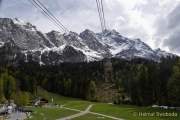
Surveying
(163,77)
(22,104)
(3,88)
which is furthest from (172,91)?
(3,88)

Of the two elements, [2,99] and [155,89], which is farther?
[2,99]

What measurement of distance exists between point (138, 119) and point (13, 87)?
423ft

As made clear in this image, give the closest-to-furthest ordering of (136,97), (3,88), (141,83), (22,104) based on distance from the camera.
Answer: (141,83) → (136,97) → (22,104) → (3,88)

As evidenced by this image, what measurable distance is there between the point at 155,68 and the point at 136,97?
17520 millimetres

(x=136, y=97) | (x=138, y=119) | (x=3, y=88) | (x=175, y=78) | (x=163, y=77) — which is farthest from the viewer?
(x=3, y=88)

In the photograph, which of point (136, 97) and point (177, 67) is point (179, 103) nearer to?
point (177, 67)

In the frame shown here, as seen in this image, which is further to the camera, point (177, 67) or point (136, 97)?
point (136, 97)

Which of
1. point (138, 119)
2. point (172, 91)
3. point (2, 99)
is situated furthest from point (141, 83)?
point (2, 99)

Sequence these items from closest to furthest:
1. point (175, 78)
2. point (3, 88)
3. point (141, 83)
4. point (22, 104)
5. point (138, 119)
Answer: point (138, 119)
point (175, 78)
point (141, 83)
point (22, 104)
point (3, 88)

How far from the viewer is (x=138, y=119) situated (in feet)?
238

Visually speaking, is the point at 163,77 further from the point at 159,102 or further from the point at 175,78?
the point at 175,78

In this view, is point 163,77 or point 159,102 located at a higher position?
point 163,77

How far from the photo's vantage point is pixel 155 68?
12606 cm

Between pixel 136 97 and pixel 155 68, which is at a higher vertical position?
pixel 155 68
